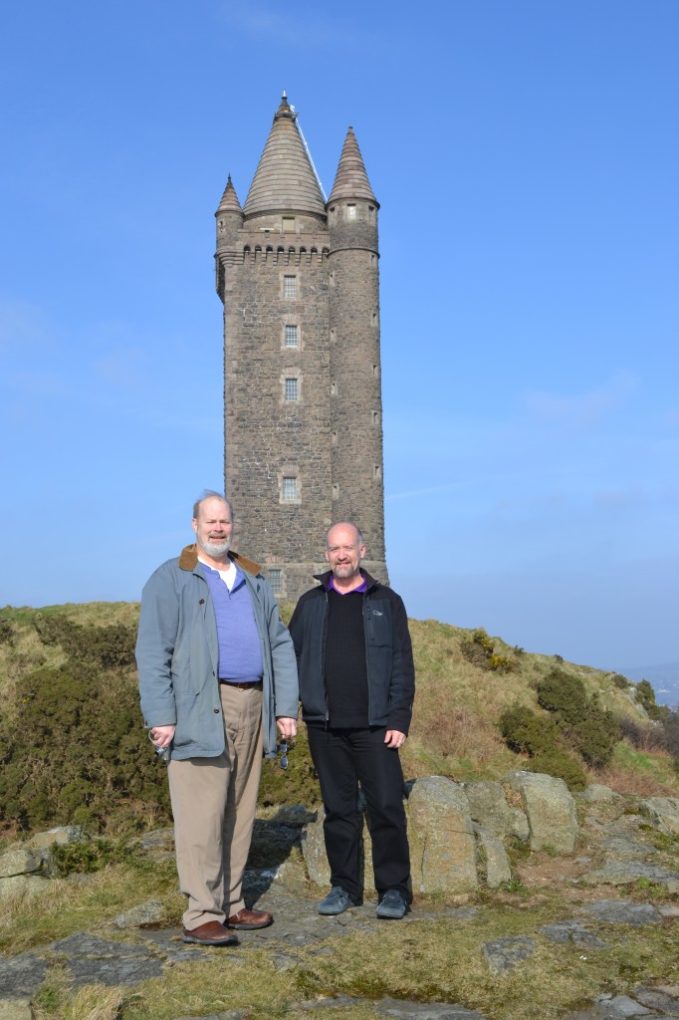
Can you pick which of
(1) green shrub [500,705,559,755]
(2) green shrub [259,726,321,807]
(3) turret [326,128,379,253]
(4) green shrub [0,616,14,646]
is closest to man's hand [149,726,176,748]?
(2) green shrub [259,726,321,807]

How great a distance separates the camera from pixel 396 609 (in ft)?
21.9

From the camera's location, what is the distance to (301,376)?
127ft

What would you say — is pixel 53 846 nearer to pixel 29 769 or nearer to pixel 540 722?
pixel 29 769

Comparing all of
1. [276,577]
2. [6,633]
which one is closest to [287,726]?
[6,633]

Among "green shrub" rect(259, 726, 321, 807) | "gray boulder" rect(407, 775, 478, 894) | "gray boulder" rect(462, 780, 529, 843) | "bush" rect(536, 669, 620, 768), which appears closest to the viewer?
"gray boulder" rect(407, 775, 478, 894)

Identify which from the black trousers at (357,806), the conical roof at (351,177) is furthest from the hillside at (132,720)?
the conical roof at (351,177)

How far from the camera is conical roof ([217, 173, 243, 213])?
4031cm

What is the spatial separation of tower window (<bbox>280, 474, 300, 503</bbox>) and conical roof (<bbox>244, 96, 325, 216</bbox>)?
1214 cm

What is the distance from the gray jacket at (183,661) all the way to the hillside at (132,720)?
178 inches

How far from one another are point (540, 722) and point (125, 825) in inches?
430

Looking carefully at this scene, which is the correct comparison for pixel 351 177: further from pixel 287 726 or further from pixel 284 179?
pixel 287 726

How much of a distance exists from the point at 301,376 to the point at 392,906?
33.6m

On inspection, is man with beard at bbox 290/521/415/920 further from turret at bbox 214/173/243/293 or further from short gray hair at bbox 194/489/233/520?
turret at bbox 214/173/243/293

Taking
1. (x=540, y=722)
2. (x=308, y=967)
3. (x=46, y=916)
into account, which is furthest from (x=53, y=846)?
(x=540, y=722)
